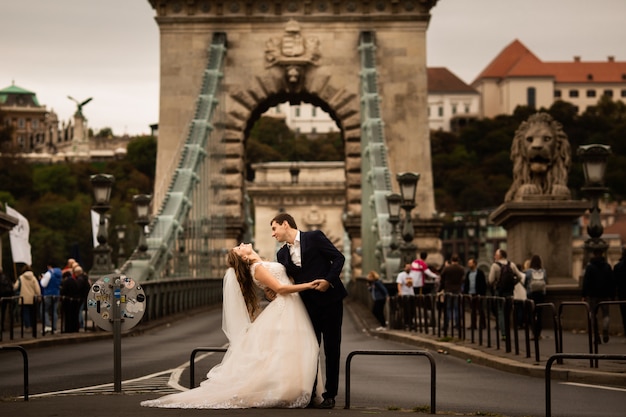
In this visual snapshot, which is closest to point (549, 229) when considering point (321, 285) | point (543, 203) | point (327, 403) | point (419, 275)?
point (543, 203)

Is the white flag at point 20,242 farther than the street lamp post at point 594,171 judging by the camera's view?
Yes

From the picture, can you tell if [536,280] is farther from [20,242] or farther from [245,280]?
[20,242]

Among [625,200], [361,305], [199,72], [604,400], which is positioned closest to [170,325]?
[361,305]

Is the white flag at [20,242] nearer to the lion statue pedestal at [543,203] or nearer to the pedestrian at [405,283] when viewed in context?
the pedestrian at [405,283]

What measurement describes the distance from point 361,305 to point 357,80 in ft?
34.5

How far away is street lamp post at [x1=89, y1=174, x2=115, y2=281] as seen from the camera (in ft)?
98.4

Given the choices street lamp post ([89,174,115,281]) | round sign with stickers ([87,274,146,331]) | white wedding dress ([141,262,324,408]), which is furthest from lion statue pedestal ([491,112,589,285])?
white wedding dress ([141,262,324,408])

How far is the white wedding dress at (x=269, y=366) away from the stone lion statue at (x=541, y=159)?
553 inches

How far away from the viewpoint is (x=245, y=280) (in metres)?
13.0

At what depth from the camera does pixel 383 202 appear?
134ft

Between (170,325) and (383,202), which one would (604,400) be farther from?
(383,202)

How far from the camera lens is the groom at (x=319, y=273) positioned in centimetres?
1283

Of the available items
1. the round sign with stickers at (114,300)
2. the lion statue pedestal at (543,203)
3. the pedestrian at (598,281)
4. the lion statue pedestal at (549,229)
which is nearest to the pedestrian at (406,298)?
the lion statue pedestal at (543,203)

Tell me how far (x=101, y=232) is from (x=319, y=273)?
18.0 metres
